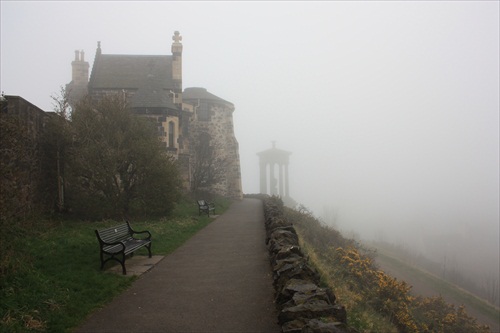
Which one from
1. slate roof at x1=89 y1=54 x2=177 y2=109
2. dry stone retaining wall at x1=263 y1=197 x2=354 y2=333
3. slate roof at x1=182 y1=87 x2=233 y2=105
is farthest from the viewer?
slate roof at x1=182 y1=87 x2=233 y2=105

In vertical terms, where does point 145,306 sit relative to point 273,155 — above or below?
below

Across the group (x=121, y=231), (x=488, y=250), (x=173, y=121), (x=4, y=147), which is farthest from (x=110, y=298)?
(x=488, y=250)

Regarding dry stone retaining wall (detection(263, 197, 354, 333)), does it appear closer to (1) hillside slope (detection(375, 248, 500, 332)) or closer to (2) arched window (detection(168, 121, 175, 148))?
(1) hillside slope (detection(375, 248, 500, 332))

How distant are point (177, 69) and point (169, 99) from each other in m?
4.24

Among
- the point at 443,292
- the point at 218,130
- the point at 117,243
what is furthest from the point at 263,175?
the point at 117,243

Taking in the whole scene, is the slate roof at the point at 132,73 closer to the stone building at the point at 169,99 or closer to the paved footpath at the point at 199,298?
the stone building at the point at 169,99

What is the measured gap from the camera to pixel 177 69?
2788 centimetres

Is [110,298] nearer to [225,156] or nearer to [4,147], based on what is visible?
[4,147]

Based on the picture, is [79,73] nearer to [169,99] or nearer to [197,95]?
[197,95]

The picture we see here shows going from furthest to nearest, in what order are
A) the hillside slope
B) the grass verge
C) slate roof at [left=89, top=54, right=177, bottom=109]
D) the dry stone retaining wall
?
slate roof at [left=89, top=54, right=177, bottom=109] < the hillside slope < the grass verge < the dry stone retaining wall

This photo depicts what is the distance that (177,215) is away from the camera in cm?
1656

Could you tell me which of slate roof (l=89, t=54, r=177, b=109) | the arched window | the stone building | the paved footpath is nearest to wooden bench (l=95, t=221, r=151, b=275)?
the paved footpath

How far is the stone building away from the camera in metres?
23.7

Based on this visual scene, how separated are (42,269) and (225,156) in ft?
87.7
